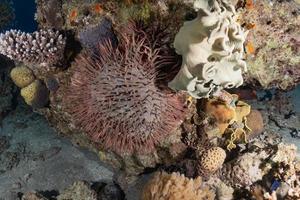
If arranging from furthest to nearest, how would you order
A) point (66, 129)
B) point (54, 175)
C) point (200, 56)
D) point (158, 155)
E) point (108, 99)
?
point (54, 175), point (66, 129), point (158, 155), point (108, 99), point (200, 56)

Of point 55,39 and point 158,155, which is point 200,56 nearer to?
point 158,155

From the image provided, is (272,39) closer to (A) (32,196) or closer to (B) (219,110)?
(B) (219,110)

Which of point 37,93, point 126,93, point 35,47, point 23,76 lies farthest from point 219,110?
point 23,76

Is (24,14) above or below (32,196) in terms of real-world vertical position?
above

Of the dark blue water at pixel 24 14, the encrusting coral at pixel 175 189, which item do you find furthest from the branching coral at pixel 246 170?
the dark blue water at pixel 24 14

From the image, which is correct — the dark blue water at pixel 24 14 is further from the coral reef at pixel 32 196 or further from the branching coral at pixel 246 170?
the branching coral at pixel 246 170

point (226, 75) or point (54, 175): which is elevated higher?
point (226, 75)

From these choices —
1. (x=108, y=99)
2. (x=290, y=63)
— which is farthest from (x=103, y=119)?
(x=290, y=63)
